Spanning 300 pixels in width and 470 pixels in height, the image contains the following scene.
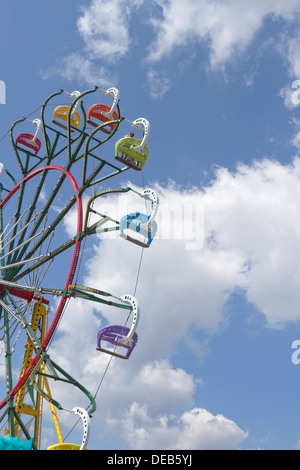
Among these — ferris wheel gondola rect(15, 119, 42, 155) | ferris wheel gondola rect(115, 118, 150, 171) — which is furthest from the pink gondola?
ferris wheel gondola rect(115, 118, 150, 171)

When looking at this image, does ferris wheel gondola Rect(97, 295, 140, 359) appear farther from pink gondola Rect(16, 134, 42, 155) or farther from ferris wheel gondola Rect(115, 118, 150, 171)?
pink gondola Rect(16, 134, 42, 155)

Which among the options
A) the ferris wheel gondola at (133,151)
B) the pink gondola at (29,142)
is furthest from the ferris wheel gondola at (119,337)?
the pink gondola at (29,142)

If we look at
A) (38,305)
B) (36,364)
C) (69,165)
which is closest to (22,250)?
(38,305)

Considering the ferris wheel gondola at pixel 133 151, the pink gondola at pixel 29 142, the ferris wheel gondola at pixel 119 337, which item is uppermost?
the pink gondola at pixel 29 142

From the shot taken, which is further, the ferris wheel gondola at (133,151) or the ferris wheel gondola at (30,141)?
the ferris wheel gondola at (30,141)

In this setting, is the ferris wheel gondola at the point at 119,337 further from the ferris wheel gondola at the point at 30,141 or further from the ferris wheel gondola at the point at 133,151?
the ferris wheel gondola at the point at 30,141

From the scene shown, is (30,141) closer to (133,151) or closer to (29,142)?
(29,142)

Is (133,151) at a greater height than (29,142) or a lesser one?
lesser

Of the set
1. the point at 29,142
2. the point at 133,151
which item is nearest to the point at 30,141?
the point at 29,142
